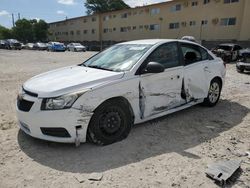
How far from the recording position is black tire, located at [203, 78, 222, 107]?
6.00 m

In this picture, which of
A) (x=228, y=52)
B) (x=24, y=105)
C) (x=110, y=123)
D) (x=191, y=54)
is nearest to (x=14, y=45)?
(x=228, y=52)

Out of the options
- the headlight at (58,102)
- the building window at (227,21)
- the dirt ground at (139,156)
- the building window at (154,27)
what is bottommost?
the dirt ground at (139,156)

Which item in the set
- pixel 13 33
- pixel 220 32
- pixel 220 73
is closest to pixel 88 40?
pixel 13 33

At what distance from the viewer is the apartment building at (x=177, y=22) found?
93.2ft

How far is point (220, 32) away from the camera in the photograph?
29.8m

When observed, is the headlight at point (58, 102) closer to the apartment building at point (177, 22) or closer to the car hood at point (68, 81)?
the car hood at point (68, 81)

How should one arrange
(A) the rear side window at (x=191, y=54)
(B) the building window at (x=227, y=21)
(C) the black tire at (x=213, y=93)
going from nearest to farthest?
(A) the rear side window at (x=191, y=54)
(C) the black tire at (x=213, y=93)
(B) the building window at (x=227, y=21)

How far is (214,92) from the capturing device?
20.1ft

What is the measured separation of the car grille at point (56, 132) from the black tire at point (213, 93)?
3.69m

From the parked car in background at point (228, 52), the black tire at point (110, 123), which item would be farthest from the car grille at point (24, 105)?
the parked car in background at point (228, 52)

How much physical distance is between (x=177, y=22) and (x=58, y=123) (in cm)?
3462

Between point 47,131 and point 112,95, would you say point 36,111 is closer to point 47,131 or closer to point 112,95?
point 47,131

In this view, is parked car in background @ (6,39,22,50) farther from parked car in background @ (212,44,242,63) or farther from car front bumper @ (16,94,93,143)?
car front bumper @ (16,94,93,143)

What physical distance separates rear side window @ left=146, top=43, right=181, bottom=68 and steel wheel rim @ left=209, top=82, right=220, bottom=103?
5.02 ft
